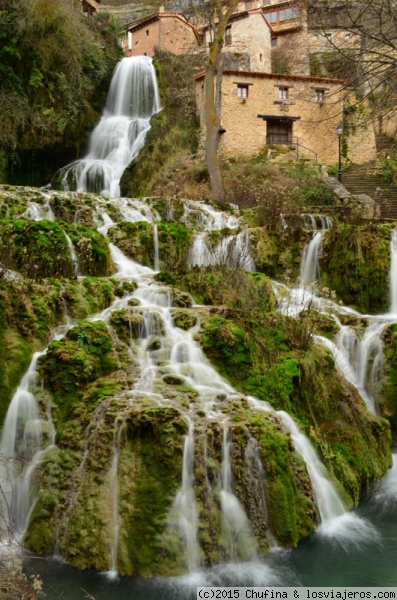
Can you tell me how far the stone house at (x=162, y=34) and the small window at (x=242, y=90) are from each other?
968 centimetres

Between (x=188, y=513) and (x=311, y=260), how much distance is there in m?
8.24

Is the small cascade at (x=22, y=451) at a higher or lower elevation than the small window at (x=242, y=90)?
lower

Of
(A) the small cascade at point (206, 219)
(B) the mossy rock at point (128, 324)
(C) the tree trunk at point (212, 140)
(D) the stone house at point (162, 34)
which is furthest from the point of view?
(D) the stone house at point (162, 34)

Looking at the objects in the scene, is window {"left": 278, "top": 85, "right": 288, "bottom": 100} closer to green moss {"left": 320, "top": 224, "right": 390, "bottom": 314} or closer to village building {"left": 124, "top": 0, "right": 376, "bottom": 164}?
village building {"left": 124, "top": 0, "right": 376, "bottom": 164}

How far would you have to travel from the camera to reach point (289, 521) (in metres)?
5.80

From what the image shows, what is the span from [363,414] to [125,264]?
5908 millimetres

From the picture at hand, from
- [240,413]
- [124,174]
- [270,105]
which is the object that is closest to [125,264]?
[240,413]

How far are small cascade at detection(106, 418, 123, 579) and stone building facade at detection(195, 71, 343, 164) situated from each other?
824 inches

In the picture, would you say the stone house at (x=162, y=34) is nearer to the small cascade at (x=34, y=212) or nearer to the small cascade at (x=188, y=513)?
the small cascade at (x=34, y=212)

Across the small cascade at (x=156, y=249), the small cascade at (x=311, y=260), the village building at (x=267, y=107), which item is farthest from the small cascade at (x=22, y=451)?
the village building at (x=267, y=107)

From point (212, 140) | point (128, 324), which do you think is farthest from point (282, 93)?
point (128, 324)

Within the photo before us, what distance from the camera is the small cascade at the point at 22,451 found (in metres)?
5.80

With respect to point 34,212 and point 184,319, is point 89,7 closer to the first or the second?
point 34,212

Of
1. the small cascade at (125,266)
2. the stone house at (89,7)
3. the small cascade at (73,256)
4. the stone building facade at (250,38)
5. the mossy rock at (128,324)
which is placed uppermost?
the stone house at (89,7)
